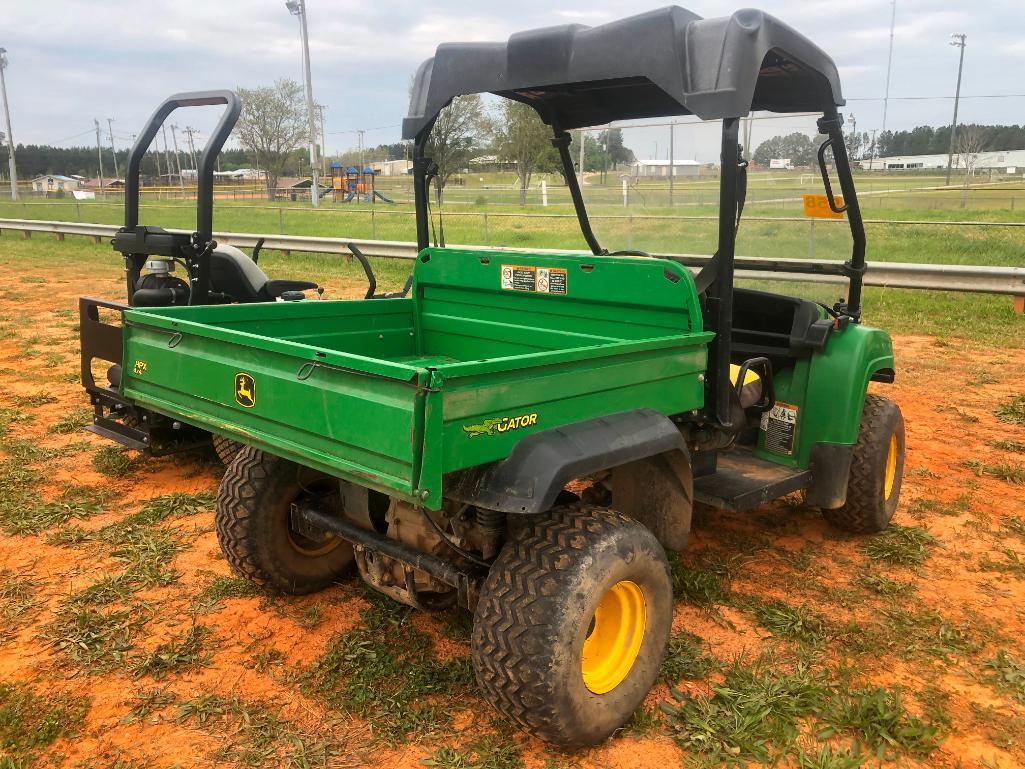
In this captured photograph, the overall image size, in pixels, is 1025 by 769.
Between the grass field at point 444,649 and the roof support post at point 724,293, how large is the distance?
91cm

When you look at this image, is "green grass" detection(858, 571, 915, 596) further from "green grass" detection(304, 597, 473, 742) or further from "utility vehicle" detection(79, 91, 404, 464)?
"utility vehicle" detection(79, 91, 404, 464)

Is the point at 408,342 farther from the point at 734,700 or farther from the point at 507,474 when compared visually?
the point at 734,700

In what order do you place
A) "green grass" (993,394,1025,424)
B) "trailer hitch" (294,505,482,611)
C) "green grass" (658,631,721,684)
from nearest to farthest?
1. "trailer hitch" (294,505,482,611)
2. "green grass" (658,631,721,684)
3. "green grass" (993,394,1025,424)

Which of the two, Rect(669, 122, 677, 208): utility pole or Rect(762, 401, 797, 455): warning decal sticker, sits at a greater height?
Rect(669, 122, 677, 208): utility pole

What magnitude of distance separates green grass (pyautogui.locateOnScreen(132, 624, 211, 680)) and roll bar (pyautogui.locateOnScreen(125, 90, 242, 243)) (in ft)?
A: 7.65

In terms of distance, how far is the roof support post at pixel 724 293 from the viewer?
3064mm

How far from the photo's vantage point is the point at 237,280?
18.6ft

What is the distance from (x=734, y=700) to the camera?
2879 mm

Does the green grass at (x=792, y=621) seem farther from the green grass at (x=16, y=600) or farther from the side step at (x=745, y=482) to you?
the green grass at (x=16, y=600)

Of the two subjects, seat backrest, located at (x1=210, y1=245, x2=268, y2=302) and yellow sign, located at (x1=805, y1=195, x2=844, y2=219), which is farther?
seat backrest, located at (x1=210, y1=245, x2=268, y2=302)

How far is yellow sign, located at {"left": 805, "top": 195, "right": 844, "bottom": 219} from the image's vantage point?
4.23m

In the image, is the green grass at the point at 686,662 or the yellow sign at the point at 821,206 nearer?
the green grass at the point at 686,662

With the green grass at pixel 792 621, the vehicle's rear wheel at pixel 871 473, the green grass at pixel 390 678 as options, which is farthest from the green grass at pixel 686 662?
the vehicle's rear wheel at pixel 871 473

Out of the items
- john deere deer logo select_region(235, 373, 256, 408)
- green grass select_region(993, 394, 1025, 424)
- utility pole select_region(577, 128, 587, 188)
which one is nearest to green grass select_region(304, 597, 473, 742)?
john deere deer logo select_region(235, 373, 256, 408)
